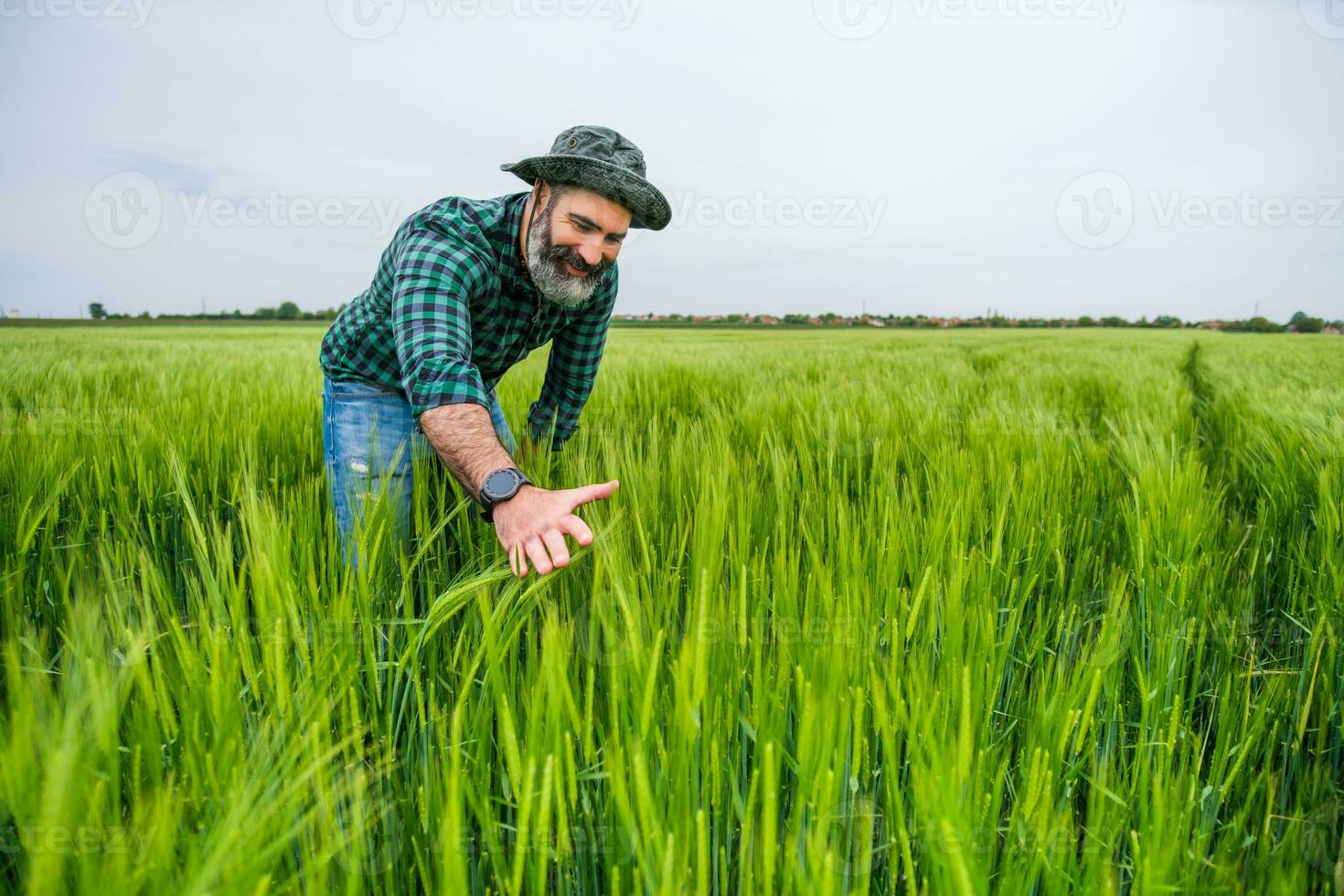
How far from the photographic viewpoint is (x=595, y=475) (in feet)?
4.56

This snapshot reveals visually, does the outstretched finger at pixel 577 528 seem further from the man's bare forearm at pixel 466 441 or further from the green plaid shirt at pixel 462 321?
the green plaid shirt at pixel 462 321

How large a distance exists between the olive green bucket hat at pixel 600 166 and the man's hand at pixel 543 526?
91cm

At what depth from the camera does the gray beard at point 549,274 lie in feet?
5.57

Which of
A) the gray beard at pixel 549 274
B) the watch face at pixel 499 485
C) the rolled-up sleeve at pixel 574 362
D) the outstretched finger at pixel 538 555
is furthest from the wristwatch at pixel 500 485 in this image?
the rolled-up sleeve at pixel 574 362

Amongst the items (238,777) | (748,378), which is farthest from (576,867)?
(748,378)

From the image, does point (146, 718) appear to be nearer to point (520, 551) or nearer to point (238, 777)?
point (238, 777)

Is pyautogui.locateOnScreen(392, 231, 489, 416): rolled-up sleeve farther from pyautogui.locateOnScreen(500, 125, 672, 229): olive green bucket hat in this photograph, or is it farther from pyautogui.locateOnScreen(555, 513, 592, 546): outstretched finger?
pyautogui.locateOnScreen(555, 513, 592, 546): outstretched finger

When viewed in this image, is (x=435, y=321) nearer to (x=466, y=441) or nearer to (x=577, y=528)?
(x=466, y=441)

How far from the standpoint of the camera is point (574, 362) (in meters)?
2.20

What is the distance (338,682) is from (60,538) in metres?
1.15

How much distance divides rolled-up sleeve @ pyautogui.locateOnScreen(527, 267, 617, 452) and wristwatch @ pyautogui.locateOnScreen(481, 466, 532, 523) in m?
1.08

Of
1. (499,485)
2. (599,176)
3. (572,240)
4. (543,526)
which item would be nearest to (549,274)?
(572,240)

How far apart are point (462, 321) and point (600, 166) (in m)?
0.48

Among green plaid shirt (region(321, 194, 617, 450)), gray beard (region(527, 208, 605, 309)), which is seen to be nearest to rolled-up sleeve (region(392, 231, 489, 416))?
green plaid shirt (region(321, 194, 617, 450))
